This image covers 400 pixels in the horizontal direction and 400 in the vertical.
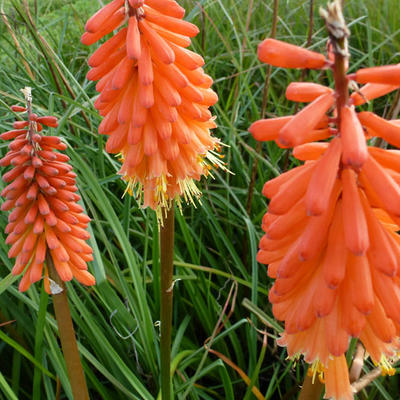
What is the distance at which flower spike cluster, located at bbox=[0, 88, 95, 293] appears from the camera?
2037mm

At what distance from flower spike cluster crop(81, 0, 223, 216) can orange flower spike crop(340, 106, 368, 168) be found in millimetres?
747

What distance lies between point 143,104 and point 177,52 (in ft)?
0.87

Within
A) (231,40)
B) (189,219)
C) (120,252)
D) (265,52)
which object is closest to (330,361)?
(265,52)

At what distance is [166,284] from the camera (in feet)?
6.49

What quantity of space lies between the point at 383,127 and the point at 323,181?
0.75 ft

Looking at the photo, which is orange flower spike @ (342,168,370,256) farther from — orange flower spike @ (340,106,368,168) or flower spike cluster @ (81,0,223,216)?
flower spike cluster @ (81,0,223,216)

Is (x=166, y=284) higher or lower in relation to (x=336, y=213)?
lower

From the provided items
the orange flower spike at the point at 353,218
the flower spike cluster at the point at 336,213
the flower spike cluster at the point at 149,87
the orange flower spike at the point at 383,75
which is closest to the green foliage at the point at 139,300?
the flower spike cluster at the point at 149,87

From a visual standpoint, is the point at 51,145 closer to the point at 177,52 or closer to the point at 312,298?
the point at 177,52

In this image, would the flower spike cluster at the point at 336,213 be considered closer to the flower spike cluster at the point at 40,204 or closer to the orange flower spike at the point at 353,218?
the orange flower spike at the point at 353,218

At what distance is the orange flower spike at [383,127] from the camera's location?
1316 millimetres

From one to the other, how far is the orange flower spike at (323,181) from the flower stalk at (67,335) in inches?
43.0

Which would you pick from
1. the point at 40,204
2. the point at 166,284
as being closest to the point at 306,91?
the point at 166,284

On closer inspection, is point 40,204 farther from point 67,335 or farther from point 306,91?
point 306,91
